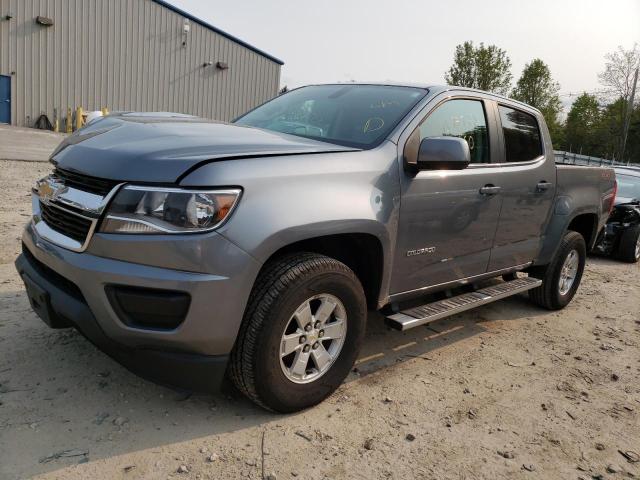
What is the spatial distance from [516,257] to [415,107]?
168 centimetres

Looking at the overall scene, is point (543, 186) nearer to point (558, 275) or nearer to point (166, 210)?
point (558, 275)

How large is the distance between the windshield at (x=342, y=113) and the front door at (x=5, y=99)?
2051cm

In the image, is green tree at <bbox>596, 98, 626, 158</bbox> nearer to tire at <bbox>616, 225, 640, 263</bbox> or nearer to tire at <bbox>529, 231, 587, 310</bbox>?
tire at <bbox>616, 225, 640, 263</bbox>

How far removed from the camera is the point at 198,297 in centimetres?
230

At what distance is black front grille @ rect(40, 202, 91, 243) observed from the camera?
245 centimetres

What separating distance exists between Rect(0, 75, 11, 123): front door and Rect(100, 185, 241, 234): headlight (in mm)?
21974

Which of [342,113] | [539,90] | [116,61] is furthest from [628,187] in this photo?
[539,90]

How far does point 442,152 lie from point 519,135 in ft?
5.25

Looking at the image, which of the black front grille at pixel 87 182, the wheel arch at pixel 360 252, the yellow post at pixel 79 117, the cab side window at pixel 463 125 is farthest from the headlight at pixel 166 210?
the yellow post at pixel 79 117

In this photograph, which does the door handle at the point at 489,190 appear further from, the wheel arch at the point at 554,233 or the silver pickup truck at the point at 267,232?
the wheel arch at the point at 554,233

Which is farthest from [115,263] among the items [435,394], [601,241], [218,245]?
[601,241]

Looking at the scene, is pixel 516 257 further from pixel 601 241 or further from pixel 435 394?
pixel 601 241

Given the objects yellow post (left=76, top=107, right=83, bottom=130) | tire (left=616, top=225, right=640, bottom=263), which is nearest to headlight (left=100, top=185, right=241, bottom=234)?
tire (left=616, top=225, right=640, bottom=263)

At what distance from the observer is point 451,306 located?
3.57 metres
